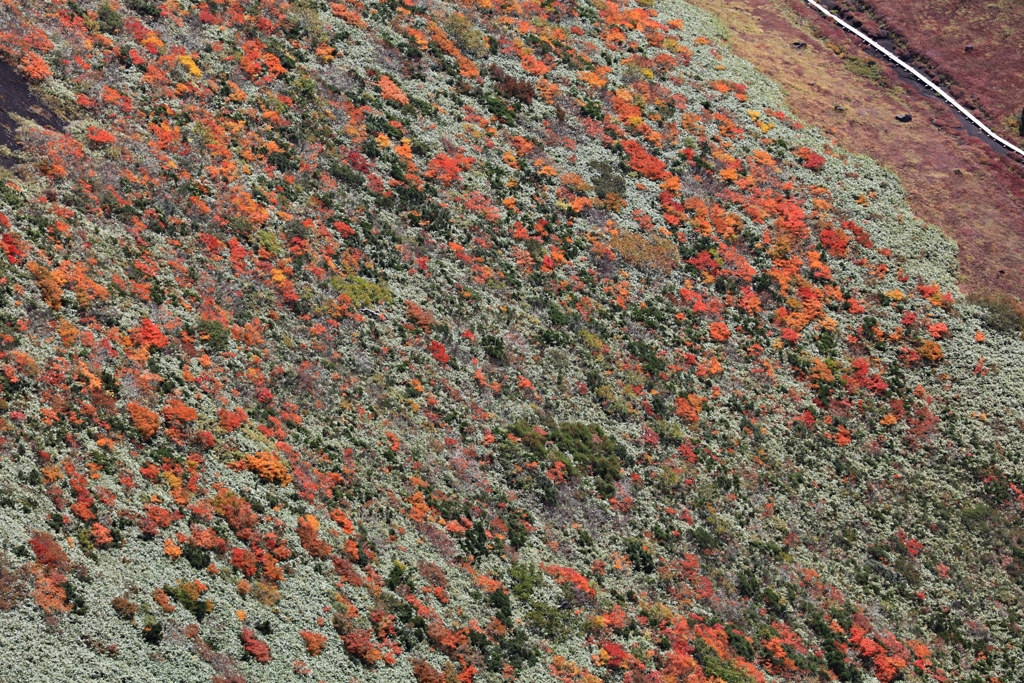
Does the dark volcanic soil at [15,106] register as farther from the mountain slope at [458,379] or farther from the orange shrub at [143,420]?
the orange shrub at [143,420]

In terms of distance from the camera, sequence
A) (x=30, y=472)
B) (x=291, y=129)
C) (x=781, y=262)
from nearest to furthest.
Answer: (x=30, y=472) → (x=291, y=129) → (x=781, y=262)

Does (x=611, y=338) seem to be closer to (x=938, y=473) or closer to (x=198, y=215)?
(x=938, y=473)

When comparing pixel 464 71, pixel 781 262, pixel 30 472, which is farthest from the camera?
pixel 464 71

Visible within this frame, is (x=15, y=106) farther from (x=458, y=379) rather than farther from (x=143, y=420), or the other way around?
(x=458, y=379)

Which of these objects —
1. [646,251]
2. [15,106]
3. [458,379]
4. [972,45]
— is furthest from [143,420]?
[972,45]

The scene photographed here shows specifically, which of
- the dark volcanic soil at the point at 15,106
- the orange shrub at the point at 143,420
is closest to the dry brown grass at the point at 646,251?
the orange shrub at the point at 143,420

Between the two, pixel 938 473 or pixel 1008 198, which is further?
pixel 1008 198

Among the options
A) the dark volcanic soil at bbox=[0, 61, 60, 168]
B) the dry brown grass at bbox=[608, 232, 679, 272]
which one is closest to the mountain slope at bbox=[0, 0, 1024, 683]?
the dry brown grass at bbox=[608, 232, 679, 272]

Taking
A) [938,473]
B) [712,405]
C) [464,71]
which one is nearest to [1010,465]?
[938,473]
